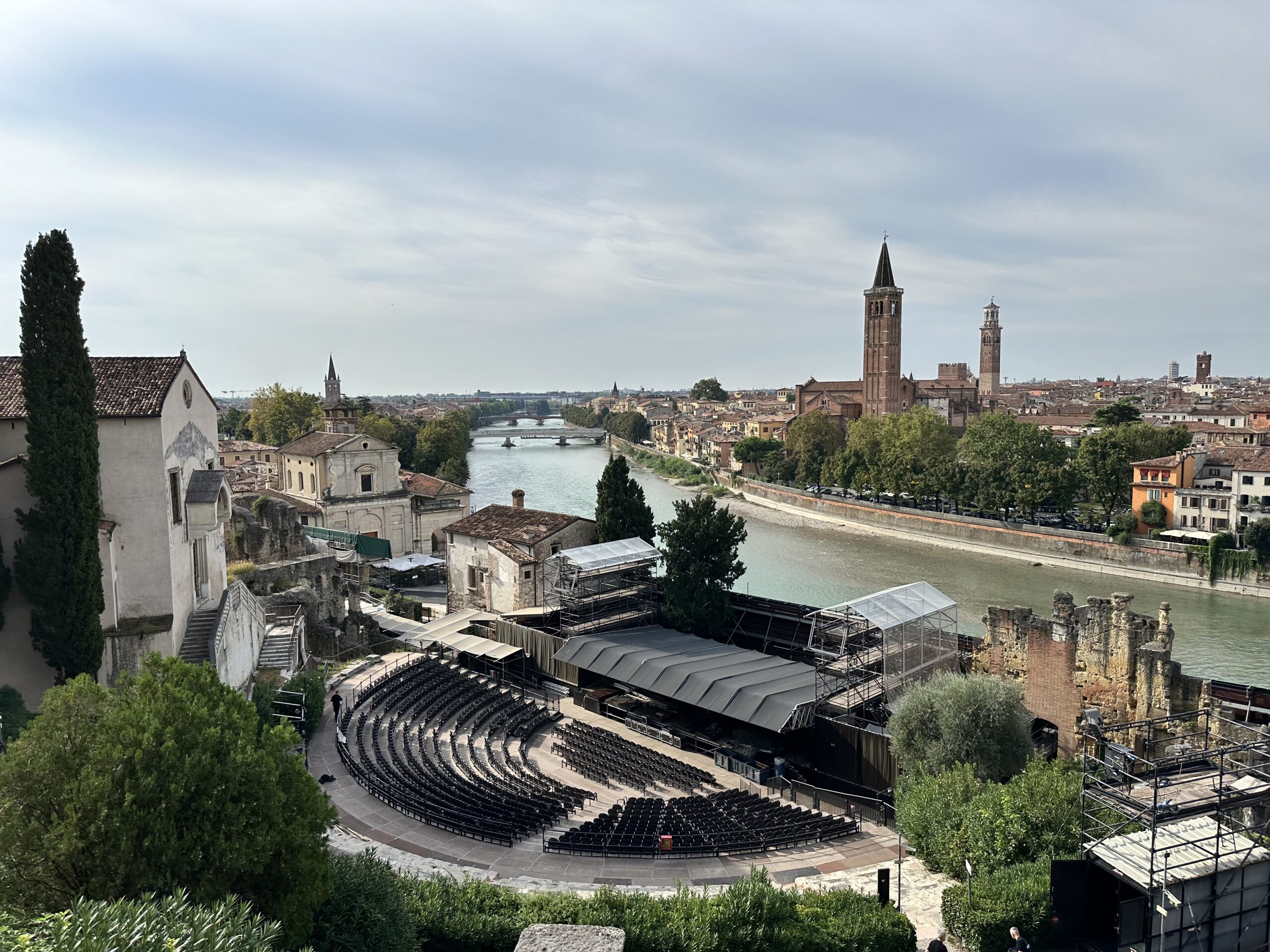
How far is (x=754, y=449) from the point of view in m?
84.3

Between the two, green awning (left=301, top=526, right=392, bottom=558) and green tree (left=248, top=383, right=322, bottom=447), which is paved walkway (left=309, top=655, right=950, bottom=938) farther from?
green tree (left=248, top=383, right=322, bottom=447)

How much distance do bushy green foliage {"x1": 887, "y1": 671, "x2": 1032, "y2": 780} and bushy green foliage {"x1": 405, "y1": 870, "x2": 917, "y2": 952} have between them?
5547mm

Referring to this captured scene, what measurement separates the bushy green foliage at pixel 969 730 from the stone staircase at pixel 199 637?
14333 millimetres

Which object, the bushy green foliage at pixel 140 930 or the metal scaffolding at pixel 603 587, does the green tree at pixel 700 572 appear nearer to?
the metal scaffolding at pixel 603 587

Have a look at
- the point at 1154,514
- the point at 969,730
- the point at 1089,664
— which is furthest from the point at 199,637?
the point at 1154,514

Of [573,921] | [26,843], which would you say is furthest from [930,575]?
[26,843]

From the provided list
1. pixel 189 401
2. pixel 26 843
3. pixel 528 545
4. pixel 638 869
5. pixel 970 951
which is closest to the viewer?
pixel 26 843

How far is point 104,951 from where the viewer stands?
5.73m

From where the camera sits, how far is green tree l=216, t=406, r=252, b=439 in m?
97.4

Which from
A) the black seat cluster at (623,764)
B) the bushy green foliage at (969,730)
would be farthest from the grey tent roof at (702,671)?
the bushy green foliage at (969,730)

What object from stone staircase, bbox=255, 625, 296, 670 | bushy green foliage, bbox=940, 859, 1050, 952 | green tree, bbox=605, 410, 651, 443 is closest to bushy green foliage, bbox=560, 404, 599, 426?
green tree, bbox=605, 410, 651, 443

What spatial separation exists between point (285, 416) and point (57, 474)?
60.8 m

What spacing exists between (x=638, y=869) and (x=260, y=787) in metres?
6.90

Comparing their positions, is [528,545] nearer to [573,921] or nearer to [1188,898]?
[573,921]
